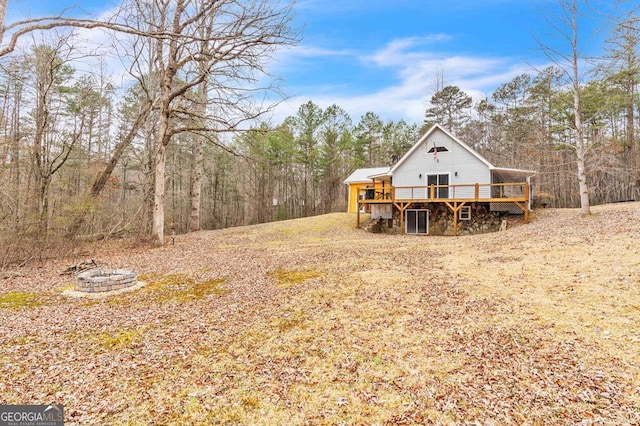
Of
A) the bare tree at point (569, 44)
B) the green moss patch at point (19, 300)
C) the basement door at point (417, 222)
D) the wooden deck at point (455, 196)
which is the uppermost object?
the bare tree at point (569, 44)

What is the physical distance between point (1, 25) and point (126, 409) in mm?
6428

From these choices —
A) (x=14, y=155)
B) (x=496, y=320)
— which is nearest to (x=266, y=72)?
(x=14, y=155)

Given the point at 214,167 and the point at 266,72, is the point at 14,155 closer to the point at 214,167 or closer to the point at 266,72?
the point at 266,72

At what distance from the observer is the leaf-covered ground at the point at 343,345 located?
328 centimetres

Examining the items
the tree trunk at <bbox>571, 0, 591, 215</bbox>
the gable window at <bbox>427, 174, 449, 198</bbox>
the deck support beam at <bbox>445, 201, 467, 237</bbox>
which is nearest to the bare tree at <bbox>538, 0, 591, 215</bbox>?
the tree trunk at <bbox>571, 0, 591, 215</bbox>

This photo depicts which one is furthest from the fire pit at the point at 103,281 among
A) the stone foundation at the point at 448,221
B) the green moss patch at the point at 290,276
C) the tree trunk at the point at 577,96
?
the tree trunk at the point at 577,96

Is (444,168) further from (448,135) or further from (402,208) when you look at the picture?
(402,208)

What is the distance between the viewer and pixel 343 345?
4.59 metres

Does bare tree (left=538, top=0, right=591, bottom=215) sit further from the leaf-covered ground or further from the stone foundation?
the leaf-covered ground

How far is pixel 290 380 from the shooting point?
12.5 ft

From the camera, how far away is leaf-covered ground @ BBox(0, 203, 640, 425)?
3277 millimetres

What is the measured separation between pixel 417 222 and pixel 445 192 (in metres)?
2.55

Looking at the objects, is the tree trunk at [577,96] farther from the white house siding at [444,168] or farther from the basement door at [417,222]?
the basement door at [417,222]

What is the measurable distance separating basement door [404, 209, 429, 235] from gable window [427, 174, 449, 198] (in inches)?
54.0
